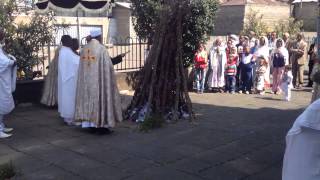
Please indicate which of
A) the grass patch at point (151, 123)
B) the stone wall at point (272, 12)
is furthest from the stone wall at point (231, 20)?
the grass patch at point (151, 123)

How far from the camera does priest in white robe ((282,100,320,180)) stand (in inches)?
117

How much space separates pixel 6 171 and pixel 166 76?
4178mm

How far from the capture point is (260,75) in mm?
12703

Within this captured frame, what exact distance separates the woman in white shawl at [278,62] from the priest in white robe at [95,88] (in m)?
6.52

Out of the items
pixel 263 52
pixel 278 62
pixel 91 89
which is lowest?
pixel 91 89

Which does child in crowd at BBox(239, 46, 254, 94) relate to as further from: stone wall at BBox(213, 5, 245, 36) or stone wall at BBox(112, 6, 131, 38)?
stone wall at BBox(112, 6, 131, 38)

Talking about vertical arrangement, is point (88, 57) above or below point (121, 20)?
below

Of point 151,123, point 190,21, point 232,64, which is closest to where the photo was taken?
point 151,123

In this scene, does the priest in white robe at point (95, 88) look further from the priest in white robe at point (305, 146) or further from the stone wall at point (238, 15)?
the stone wall at point (238, 15)

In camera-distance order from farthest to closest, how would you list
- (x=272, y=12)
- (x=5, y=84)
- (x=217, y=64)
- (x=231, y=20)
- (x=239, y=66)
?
(x=272, y=12) → (x=231, y=20) → (x=239, y=66) → (x=217, y=64) → (x=5, y=84)

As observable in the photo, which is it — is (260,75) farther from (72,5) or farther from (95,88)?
(95,88)

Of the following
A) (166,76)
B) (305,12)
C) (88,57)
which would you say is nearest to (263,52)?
(166,76)

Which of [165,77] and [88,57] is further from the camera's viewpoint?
[165,77]

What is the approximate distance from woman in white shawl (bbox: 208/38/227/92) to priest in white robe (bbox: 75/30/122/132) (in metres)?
5.62
